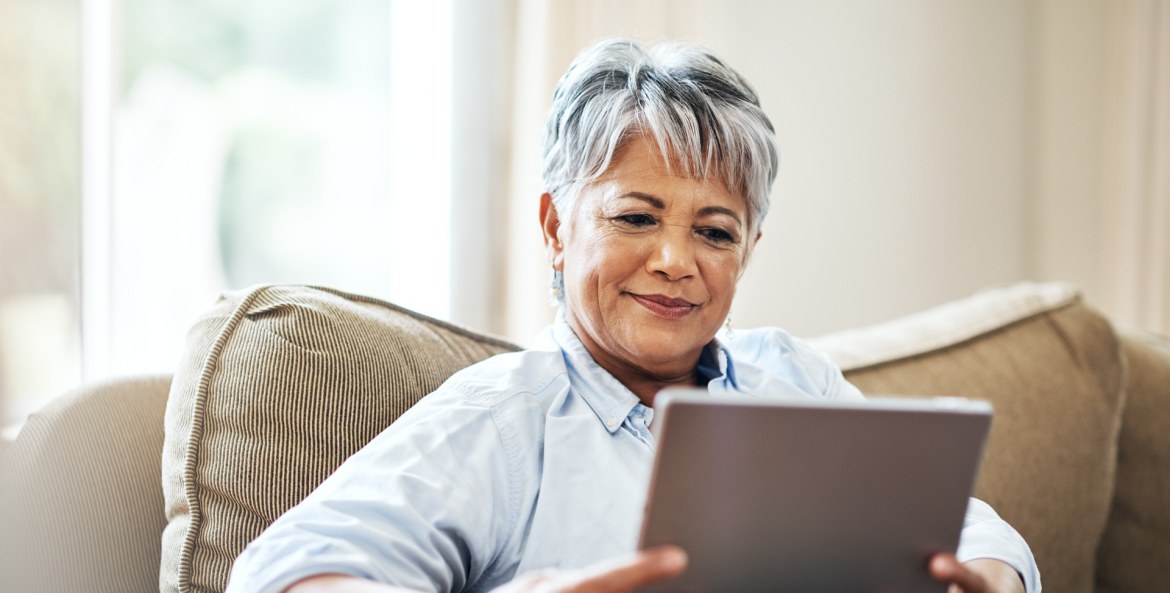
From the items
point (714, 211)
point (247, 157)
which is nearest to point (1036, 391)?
point (714, 211)

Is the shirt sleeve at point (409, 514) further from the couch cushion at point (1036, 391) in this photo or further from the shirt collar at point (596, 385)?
the couch cushion at point (1036, 391)

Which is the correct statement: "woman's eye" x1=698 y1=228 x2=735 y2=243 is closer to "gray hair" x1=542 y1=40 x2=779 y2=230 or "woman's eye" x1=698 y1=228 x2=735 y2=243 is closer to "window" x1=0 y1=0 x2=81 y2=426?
"gray hair" x1=542 y1=40 x2=779 y2=230

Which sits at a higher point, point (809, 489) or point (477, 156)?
point (477, 156)

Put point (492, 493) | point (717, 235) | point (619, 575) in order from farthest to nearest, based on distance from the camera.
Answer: point (717, 235) < point (492, 493) < point (619, 575)

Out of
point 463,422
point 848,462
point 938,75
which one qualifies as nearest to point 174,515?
point 463,422

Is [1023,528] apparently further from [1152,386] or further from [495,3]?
[495,3]

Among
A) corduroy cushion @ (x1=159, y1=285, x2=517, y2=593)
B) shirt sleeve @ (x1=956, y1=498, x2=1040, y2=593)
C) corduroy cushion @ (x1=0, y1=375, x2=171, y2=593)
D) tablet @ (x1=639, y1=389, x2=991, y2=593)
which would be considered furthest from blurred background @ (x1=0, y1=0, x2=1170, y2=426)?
shirt sleeve @ (x1=956, y1=498, x2=1040, y2=593)

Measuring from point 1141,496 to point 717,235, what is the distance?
1112 millimetres

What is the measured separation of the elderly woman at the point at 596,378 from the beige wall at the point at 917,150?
1424 millimetres

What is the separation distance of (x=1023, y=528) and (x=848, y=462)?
41.4 inches

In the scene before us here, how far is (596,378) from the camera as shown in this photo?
4.12 ft

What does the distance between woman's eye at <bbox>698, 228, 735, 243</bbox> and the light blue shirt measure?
0.21 m

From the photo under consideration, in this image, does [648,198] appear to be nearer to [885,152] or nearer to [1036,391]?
[1036,391]

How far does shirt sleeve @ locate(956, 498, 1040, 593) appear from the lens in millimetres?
1155
